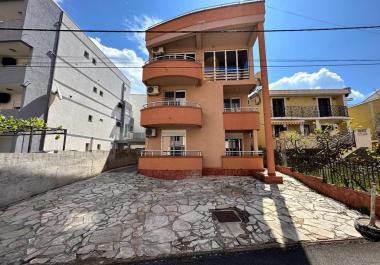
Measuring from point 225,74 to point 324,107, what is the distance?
634 inches

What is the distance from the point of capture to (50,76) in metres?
14.1

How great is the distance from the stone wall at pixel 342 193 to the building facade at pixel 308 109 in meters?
11.9

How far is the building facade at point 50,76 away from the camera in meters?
12.0

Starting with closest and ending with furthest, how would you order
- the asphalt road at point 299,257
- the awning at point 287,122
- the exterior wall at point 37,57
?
the asphalt road at point 299,257 → the exterior wall at point 37,57 → the awning at point 287,122

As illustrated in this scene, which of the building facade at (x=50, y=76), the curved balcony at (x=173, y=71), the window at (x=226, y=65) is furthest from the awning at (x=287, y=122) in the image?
the building facade at (x=50, y=76)

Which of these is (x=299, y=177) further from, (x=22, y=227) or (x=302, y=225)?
(x=22, y=227)

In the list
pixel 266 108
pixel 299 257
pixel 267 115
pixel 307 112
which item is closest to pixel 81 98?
pixel 266 108

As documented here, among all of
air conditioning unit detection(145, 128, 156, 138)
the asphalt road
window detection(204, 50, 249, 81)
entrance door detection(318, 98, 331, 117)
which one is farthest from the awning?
the asphalt road

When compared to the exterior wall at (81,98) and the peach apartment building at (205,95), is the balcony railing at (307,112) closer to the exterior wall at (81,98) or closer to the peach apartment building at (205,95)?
the peach apartment building at (205,95)

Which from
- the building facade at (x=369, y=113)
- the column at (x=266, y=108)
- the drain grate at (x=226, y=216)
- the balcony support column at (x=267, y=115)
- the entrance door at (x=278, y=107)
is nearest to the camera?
the drain grate at (x=226, y=216)

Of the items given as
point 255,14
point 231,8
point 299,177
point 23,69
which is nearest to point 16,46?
point 23,69

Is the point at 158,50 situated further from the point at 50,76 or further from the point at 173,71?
the point at 50,76

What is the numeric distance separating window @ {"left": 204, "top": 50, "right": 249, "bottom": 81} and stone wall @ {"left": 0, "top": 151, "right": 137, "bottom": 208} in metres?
10.3

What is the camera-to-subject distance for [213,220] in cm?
582
